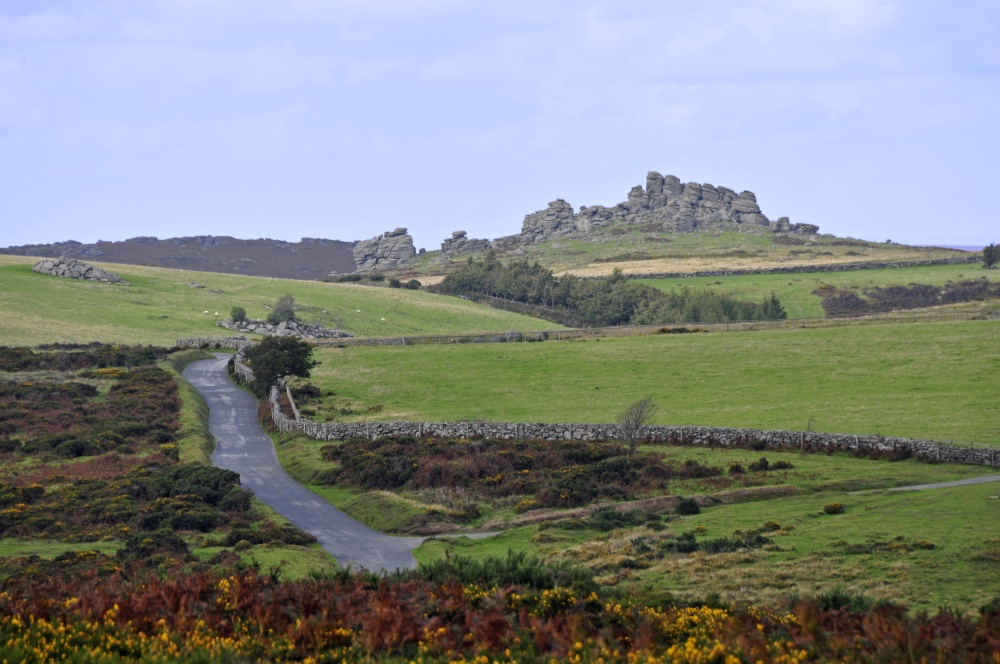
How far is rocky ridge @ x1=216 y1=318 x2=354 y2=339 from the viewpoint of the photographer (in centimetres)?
11138

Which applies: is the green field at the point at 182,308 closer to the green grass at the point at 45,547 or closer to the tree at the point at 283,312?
the tree at the point at 283,312

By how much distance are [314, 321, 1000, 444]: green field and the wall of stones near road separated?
2.37m

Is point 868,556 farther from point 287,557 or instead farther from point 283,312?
point 283,312

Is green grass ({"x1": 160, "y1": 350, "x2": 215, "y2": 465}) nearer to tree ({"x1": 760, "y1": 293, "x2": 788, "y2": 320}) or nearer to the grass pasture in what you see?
the grass pasture

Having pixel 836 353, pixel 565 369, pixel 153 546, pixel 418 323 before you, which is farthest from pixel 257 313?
pixel 153 546

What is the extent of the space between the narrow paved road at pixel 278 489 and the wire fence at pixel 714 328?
18.2 meters

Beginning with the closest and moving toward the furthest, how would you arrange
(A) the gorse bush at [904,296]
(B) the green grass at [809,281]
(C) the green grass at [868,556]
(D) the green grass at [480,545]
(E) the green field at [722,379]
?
(C) the green grass at [868,556]
(D) the green grass at [480,545]
(E) the green field at [722,379]
(A) the gorse bush at [904,296]
(B) the green grass at [809,281]

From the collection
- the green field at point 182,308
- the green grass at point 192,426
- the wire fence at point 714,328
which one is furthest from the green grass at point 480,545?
the green field at point 182,308

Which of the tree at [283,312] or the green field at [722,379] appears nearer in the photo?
the green field at [722,379]

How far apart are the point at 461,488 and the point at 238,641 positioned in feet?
85.9

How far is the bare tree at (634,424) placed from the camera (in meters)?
46.5

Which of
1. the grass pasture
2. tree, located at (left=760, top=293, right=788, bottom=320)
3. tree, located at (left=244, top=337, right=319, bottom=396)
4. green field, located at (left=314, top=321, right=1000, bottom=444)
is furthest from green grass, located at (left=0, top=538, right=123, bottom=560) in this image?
tree, located at (left=760, top=293, right=788, bottom=320)

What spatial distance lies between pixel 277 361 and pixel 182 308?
61.7 m

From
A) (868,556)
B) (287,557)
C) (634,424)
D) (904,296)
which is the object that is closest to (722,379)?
(634,424)
